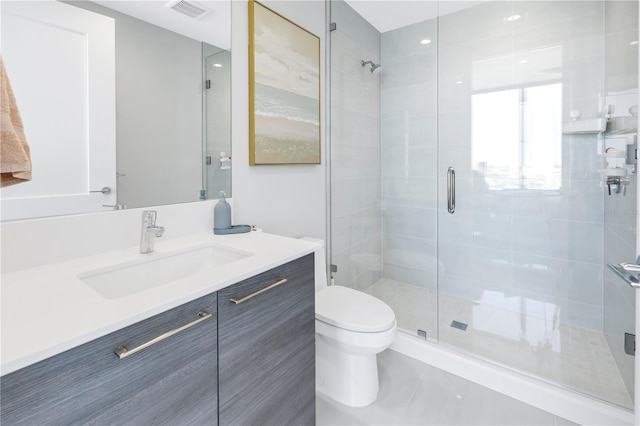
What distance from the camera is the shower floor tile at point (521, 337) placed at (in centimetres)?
176

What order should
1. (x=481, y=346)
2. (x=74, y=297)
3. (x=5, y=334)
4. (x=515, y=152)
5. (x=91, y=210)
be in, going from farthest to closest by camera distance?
(x=515, y=152)
(x=481, y=346)
(x=91, y=210)
(x=74, y=297)
(x=5, y=334)

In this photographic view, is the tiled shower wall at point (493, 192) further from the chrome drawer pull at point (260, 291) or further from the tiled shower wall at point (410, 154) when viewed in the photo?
the chrome drawer pull at point (260, 291)

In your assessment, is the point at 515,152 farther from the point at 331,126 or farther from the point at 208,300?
the point at 208,300

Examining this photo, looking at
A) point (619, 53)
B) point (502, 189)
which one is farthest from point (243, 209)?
point (619, 53)

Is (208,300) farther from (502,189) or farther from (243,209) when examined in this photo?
(502,189)

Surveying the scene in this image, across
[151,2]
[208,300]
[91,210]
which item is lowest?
[208,300]

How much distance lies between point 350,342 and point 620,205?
1620 millimetres

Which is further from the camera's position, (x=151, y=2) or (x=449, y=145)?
(x=449, y=145)

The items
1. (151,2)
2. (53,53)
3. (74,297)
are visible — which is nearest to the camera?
(74,297)

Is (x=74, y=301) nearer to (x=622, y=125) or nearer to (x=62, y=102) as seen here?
(x=62, y=102)

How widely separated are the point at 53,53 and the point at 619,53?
2.63 m

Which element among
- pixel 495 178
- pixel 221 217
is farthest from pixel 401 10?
pixel 221 217

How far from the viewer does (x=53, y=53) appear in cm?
107

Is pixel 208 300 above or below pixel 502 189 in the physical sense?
below
